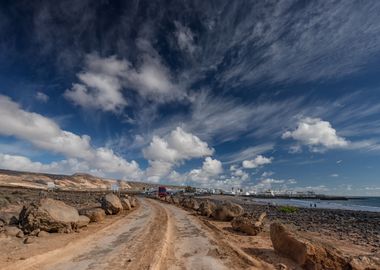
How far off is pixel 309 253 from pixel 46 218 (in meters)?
14.3

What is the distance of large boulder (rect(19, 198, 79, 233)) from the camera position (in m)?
15.9

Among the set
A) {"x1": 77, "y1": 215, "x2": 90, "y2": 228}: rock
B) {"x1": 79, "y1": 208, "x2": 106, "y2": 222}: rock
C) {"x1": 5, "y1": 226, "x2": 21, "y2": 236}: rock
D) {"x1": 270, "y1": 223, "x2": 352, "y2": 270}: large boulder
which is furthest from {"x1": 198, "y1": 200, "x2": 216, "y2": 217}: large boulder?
{"x1": 5, "y1": 226, "x2": 21, "y2": 236}: rock

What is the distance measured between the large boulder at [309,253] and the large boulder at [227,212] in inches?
508

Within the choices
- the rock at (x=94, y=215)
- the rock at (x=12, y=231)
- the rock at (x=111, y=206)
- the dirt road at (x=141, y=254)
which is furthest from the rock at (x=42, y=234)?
the rock at (x=111, y=206)

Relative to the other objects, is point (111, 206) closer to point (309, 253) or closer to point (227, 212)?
point (227, 212)

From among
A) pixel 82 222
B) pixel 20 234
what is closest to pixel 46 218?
pixel 20 234

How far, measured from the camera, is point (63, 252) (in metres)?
11.8

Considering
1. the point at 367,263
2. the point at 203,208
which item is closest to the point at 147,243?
the point at 367,263

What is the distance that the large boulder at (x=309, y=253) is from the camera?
9.48 m

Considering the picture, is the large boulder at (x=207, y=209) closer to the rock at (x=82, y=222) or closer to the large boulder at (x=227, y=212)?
the large boulder at (x=227, y=212)

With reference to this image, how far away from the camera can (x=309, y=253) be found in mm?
9898

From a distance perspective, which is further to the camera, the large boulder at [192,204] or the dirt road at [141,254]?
the large boulder at [192,204]

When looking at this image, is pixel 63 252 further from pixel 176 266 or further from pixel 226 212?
pixel 226 212

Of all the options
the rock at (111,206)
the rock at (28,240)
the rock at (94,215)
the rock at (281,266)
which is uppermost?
the rock at (111,206)
